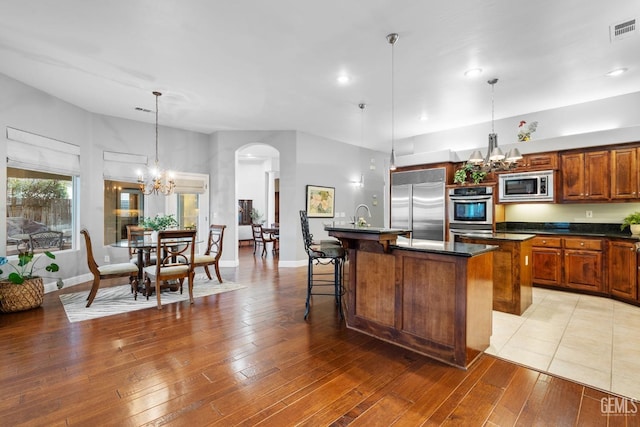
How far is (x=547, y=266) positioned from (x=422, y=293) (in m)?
3.39

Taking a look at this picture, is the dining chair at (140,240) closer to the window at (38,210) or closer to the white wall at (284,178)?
the window at (38,210)

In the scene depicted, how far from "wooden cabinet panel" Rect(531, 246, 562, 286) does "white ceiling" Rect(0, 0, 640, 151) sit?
7.82 ft

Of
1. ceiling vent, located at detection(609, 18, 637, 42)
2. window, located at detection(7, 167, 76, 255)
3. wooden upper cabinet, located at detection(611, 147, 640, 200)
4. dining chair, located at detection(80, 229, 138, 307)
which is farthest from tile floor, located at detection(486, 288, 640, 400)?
window, located at detection(7, 167, 76, 255)

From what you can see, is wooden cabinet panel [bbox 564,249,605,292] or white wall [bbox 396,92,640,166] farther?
white wall [bbox 396,92,640,166]

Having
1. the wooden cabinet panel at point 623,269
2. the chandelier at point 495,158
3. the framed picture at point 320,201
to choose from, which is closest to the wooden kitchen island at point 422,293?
the chandelier at point 495,158

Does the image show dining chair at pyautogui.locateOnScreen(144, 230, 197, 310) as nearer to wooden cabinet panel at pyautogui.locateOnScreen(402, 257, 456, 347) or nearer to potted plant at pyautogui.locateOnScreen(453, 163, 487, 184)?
wooden cabinet panel at pyautogui.locateOnScreen(402, 257, 456, 347)

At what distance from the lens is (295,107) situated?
5219mm

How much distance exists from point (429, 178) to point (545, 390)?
14.4ft

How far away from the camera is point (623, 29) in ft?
9.43

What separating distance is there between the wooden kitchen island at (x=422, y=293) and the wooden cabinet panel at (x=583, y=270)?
2.79m

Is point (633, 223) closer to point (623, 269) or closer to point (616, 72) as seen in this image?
point (623, 269)

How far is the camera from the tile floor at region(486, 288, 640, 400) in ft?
7.38

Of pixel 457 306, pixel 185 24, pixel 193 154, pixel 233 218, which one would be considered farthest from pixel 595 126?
pixel 193 154

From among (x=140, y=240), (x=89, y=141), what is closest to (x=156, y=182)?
(x=140, y=240)
